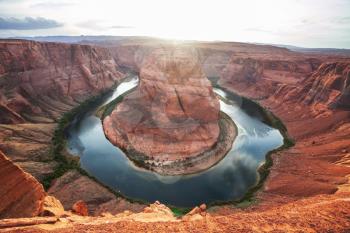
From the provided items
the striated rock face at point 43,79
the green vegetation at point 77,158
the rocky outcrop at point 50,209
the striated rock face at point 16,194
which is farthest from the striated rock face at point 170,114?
the striated rock face at point 16,194

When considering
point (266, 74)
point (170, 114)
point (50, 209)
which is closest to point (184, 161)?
point (170, 114)

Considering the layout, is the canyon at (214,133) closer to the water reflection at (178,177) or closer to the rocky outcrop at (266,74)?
the rocky outcrop at (266,74)

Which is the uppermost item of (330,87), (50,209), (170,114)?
(330,87)

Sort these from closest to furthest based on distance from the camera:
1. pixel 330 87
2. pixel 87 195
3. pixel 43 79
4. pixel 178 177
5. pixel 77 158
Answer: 1. pixel 87 195
2. pixel 178 177
3. pixel 77 158
4. pixel 330 87
5. pixel 43 79

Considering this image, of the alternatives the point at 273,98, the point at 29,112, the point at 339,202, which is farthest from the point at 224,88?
the point at 339,202

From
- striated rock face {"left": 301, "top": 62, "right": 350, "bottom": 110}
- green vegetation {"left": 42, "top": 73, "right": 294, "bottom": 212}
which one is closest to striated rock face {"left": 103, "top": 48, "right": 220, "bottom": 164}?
green vegetation {"left": 42, "top": 73, "right": 294, "bottom": 212}

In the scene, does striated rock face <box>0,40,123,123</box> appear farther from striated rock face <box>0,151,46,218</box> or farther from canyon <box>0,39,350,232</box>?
striated rock face <box>0,151,46,218</box>

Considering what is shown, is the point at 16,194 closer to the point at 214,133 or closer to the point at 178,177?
the point at 178,177

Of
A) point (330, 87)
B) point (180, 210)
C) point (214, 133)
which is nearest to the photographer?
point (180, 210)
